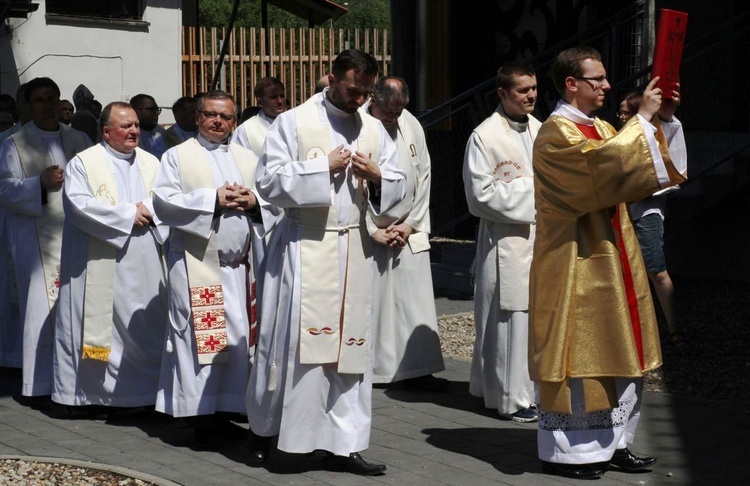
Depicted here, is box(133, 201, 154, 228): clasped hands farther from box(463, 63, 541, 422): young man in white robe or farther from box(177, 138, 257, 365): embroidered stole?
box(463, 63, 541, 422): young man in white robe

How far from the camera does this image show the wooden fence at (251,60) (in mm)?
20891

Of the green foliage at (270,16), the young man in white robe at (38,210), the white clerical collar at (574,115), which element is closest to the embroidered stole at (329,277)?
the white clerical collar at (574,115)

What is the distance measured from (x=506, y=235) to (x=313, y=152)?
1.59 metres

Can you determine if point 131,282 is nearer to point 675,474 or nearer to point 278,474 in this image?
point 278,474

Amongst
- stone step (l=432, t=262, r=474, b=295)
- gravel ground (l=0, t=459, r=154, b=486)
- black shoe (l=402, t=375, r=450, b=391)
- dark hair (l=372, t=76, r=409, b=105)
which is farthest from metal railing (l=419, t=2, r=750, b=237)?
gravel ground (l=0, t=459, r=154, b=486)

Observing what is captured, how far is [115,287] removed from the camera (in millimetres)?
7473

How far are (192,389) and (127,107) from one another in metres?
1.83

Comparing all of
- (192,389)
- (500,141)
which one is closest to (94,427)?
(192,389)

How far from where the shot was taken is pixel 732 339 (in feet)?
31.2

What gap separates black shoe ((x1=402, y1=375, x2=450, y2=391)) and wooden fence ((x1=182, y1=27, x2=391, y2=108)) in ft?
43.1

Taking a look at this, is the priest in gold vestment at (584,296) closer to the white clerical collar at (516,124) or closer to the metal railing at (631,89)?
the white clerical collar at (516,124)

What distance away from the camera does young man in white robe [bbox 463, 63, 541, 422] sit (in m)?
7.19

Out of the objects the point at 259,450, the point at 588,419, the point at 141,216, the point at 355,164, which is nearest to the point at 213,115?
the point at 141,216

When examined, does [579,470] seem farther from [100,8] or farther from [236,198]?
[100,8]
